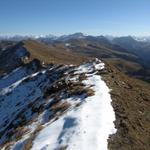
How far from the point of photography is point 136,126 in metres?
25.3

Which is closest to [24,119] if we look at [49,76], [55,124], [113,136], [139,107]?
[55,124]

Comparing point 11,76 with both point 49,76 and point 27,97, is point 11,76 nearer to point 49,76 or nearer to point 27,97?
point 49,76

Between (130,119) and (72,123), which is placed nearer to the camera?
(72,123)

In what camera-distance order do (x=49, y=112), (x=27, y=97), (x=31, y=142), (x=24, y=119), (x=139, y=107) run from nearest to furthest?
(x=31, y=142)
(x=139, y=107)
(x=49, y=112)
(x=24, y=119)
(x=27, y=97)

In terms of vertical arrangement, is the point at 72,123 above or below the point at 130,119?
above

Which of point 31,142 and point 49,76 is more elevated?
point 31,142

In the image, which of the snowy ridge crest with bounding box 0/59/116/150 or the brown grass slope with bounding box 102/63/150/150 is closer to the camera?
the snowy ridge crest with bounding box 0/59/116/150

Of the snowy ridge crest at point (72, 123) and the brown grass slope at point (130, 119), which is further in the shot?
the brown grass slope at point (130, 119)

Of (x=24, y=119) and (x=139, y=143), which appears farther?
(x=24, y=119)

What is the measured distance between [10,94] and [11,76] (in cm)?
3147

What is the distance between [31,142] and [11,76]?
246 feet

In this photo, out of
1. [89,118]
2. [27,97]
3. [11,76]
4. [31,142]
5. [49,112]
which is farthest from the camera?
[11,76]

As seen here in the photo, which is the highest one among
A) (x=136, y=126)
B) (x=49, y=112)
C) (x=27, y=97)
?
(x=136, y=126)

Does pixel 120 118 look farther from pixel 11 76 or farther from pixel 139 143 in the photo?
pixel 11 76
